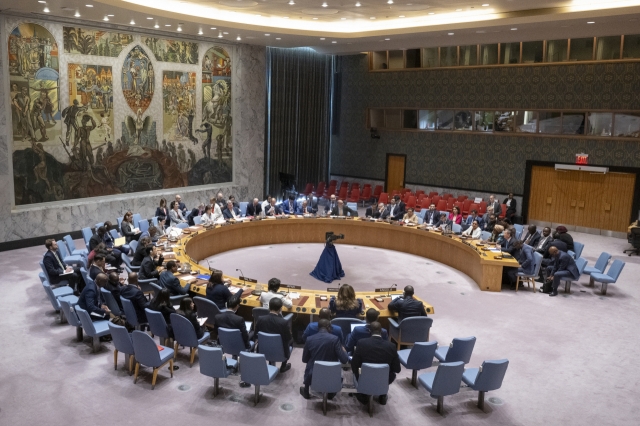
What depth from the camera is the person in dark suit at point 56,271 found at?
9.89m

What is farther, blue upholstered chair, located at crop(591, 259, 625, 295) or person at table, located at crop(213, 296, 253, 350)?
blue upholstered chair, located at crop(591, 259, 625, 295)

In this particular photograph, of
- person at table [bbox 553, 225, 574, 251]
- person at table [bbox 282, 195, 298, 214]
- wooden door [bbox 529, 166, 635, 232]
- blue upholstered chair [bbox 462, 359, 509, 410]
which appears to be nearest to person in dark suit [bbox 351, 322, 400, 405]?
blue upholstered chair [bbox 462, 359, 509, 410]

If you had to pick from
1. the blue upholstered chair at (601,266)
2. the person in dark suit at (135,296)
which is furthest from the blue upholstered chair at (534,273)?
the person in dark suit at (135,296)

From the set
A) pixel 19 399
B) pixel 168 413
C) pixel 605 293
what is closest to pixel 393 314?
pixel 168 413

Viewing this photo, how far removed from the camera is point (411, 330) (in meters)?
8.16

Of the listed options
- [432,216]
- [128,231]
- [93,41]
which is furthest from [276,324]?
[93,41]

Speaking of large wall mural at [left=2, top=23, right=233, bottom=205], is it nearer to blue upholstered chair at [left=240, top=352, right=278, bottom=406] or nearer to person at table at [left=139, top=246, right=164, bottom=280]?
person at table at [left=139, top=246, right=164, bottom=280]

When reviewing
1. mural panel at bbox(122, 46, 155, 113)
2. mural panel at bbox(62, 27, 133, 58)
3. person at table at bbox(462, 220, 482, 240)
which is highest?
mural panel at bbox(62, 27, 133, 58)

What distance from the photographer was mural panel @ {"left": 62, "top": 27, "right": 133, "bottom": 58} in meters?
14.7

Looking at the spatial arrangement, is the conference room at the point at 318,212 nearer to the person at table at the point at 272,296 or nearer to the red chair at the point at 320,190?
the person at table at the point at 272,296

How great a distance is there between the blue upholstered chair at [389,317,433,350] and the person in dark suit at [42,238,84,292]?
5396 mm

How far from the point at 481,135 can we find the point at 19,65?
47.7 feet

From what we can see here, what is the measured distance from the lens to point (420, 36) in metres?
17.3

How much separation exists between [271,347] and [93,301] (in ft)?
9.89
